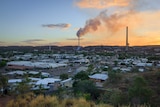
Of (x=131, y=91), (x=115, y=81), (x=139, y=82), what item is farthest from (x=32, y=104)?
(x=115, y=81)

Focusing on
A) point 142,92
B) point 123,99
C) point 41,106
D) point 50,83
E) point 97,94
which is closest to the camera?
point 41,106

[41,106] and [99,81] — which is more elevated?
[41,106]

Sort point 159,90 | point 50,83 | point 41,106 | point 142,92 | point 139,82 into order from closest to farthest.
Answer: point 41,106
point 142,92
point 139,82
point 159,90
point 50,83

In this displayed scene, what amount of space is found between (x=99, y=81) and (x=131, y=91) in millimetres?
21201

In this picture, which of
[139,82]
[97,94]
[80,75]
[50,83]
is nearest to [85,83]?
[97,94]

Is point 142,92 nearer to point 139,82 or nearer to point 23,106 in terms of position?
point 139,82

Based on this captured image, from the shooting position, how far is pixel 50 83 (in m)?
37.1

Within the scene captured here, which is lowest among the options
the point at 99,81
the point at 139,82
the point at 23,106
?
the point at 99,81

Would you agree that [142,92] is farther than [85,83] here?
No

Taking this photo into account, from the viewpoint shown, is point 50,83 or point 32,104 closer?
point 32,104

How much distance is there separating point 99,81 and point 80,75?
344 cm

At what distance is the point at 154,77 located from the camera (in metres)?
39.2

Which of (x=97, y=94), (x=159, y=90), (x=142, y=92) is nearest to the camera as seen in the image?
(x=142, y=92)

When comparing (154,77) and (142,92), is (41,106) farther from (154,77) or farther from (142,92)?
(154,77)
